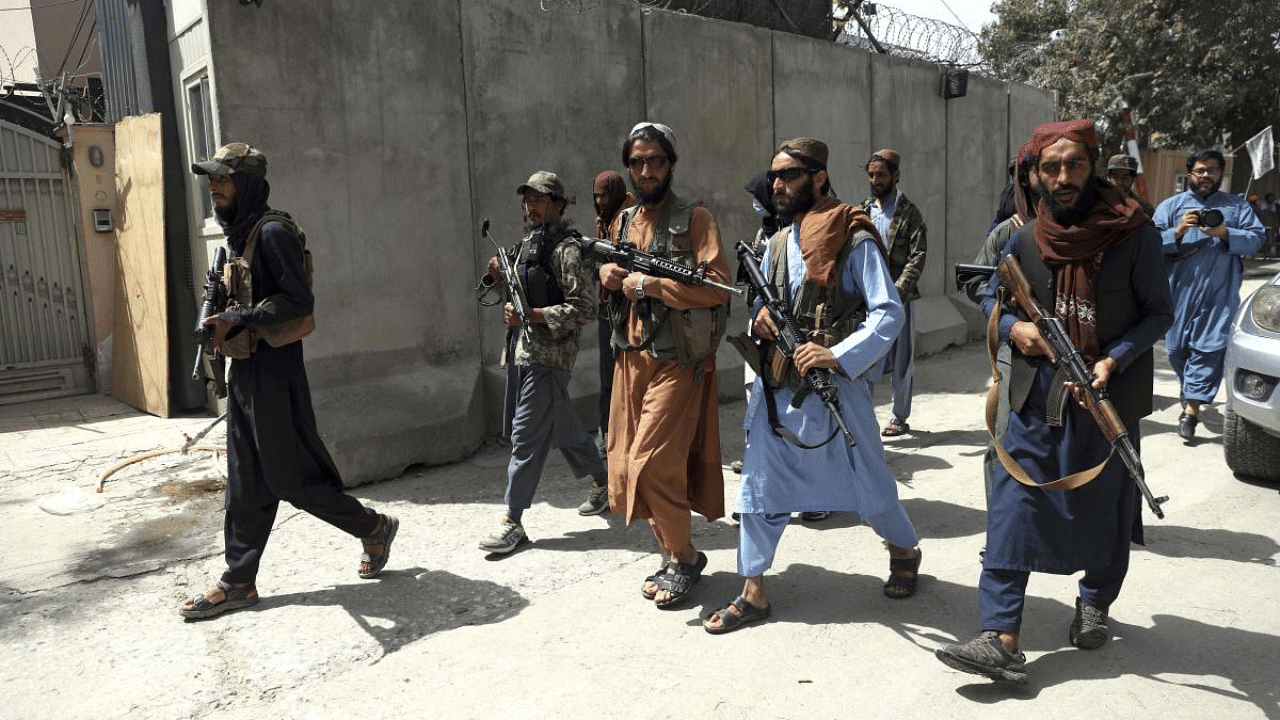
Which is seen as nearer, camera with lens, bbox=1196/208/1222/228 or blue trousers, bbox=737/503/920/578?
blue trousers, bbox=737/503/920/578

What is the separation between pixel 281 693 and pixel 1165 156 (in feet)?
84.1

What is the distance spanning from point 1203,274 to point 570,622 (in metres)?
5.01

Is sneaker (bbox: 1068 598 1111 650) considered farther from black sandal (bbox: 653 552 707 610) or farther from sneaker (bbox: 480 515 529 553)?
sneaker (bbox: 480 515 529 553)

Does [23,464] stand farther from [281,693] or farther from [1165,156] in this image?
[1165,156]

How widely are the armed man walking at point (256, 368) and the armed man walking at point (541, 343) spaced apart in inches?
36.8

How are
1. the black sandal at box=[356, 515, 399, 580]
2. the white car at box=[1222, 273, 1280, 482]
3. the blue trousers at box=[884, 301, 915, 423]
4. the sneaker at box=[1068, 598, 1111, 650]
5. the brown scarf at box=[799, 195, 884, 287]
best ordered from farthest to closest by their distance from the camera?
the blue trousers at box=[884, 301, 915, 423], the white car at box=[1222, 273, 1280, 482], the black sandal at box=[356, 515, 399, 580], the brown scarf at box=[799, 195, 884, 287], the sneaker at box=[1068, 598, 1111, 650]

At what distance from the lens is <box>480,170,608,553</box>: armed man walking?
4.36 meters

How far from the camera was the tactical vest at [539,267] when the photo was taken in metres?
4.52

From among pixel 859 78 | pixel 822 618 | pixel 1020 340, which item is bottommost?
pixel 822 618

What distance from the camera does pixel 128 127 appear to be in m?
6.92

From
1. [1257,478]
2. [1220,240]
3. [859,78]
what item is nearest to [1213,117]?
[859,78]

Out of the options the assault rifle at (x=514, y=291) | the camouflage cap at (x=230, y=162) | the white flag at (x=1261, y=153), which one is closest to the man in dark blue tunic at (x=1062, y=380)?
the assault rifle at (x=514, y=291)

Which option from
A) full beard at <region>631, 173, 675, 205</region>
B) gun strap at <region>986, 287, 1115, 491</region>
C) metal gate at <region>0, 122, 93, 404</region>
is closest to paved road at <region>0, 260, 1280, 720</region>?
gun strap at <region>986, 287, 1115, 491</region>

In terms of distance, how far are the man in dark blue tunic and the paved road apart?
325 mm
